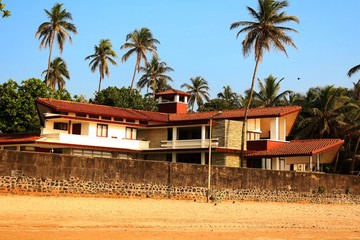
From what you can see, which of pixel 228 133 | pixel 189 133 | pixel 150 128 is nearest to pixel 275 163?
pixel 228 133

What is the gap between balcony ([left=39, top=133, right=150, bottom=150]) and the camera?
4741 centimetres

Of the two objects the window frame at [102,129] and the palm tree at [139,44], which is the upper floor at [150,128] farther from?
the palm tree at [139,44]

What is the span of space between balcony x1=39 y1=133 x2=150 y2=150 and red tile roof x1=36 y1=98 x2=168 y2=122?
85.0 inches

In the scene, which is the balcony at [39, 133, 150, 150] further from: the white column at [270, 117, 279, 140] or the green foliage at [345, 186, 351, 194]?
the green foliage at [345, 186, 351, 194]

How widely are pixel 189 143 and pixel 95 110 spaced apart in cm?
875

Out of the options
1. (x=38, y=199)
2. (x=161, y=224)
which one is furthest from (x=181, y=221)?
(x=38, y=199)

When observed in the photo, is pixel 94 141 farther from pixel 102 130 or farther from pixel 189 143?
pixel 189 143

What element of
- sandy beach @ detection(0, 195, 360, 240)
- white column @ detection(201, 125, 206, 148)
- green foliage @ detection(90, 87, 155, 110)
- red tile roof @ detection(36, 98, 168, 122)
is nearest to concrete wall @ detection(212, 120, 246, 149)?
white column @ detection(201, 125, 206, 148)

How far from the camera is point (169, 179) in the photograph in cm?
3550

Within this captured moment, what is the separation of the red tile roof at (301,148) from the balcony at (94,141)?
32.9 ft

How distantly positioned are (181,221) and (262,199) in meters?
17.0

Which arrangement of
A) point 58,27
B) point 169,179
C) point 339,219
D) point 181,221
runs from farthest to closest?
1. point 58,27
2. point 169,179
3. point 339,219
4. point 181,221

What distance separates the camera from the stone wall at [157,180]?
2933cm

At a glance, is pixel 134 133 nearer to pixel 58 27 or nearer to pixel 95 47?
pixel 58 27
